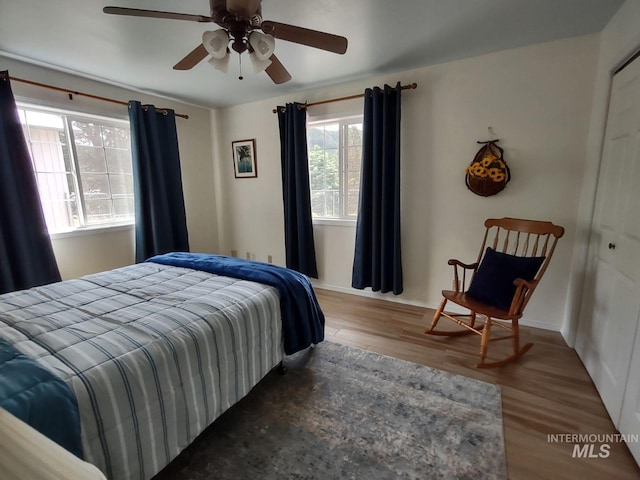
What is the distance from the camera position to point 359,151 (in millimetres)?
3168

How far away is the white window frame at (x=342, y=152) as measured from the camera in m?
3.15

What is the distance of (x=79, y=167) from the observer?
294 cm

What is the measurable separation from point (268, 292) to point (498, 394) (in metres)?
1.52

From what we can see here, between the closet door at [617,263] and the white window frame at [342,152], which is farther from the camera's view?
the white window frame at [342,152]

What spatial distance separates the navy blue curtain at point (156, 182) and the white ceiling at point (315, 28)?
50 cm

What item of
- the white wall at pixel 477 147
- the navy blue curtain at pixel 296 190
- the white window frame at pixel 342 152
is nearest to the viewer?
the white wall at pixel 477 147

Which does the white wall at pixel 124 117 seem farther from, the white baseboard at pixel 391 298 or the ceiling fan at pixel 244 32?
the ceiling fan at pixel 244 32

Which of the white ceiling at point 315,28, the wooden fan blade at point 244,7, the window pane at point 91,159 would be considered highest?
the white ceiling at point 315,28

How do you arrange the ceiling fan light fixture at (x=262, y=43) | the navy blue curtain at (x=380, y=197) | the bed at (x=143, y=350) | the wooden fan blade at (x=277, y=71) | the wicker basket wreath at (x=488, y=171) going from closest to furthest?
the bed at (x=143, y=350) → the ceiling fan light fixture at (x=262, y=43) → the wooden fan blade at (x=277, y=71) → the wicker basket wreath at (x=488, y=171) → the navy blue curtain at (x=380, y=197)

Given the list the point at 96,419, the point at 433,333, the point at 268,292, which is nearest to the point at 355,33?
the point at 268,292

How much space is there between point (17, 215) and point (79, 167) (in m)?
0.76

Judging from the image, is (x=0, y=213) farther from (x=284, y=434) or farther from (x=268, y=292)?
(x=284, y=434)

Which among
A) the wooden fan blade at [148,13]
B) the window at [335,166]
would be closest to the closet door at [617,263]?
the window at [335,166]

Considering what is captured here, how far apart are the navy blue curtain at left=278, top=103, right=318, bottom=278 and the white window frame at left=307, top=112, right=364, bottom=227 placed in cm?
17
